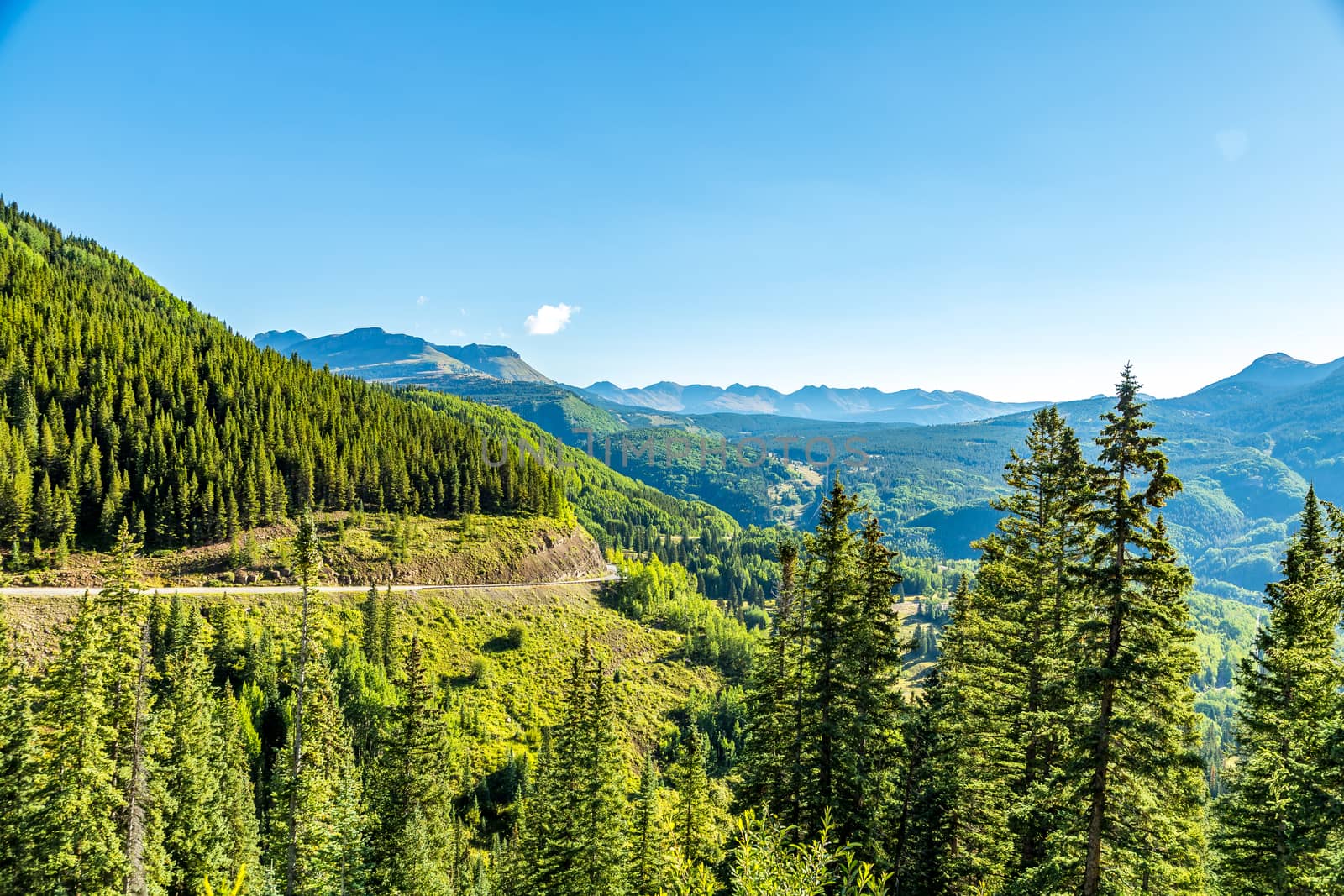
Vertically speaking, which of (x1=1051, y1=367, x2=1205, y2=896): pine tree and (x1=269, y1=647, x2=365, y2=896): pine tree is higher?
(x1=1051, y1=367, x2=1205, y2=896): pine tree

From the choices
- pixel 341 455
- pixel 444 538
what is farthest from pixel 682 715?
pixel 341 455

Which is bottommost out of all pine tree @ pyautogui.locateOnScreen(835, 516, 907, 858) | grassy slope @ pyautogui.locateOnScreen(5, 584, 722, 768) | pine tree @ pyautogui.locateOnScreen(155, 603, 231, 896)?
grassy slope @ pyautogui.locateOnScreen(5, 584, 722, 768)

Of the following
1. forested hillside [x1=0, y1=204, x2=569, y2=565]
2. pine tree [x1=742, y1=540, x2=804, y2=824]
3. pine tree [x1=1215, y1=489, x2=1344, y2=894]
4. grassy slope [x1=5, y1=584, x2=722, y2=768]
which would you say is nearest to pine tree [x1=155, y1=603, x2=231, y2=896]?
grassy slope [x1=5, y1=584, x2=722, y2=768]

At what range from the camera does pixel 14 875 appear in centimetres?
2606

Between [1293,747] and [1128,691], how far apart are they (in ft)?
39.4

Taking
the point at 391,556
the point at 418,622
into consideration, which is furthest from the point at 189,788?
the point at 391,556

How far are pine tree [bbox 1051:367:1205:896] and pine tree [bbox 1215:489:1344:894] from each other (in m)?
4.39

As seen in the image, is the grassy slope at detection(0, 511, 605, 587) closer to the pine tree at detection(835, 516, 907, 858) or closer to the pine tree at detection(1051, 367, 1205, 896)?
the pine tree at detection(835, 516, 907, 858)

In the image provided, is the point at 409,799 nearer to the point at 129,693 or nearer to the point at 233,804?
the point at 129,693

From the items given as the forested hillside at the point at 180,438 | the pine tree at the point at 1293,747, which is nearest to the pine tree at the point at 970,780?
the pine tree at the point at 1293,747

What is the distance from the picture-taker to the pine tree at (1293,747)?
1830 centimetres

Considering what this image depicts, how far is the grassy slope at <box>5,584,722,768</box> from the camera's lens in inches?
3039

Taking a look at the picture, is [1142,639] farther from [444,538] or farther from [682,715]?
[444,538]

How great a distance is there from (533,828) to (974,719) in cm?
2789
